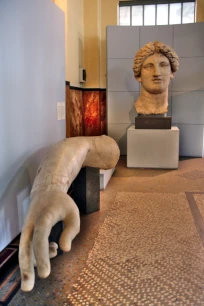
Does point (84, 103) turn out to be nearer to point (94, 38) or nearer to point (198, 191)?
point (94, 38)

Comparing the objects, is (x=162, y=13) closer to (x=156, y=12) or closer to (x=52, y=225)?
(x=156, y=12)

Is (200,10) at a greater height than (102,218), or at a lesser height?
greater

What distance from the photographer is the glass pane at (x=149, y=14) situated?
20.0 feet

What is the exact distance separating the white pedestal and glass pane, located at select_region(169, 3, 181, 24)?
8.96 feet

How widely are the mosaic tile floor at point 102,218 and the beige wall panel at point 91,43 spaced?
191cm

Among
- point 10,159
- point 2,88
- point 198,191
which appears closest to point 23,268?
point 10,159

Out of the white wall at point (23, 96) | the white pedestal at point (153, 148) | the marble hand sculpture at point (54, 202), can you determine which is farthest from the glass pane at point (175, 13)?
the marble hand sculpture at point (54, 202)

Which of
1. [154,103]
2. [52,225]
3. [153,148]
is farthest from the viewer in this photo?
[154,103]

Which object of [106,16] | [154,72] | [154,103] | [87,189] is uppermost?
[106,16]

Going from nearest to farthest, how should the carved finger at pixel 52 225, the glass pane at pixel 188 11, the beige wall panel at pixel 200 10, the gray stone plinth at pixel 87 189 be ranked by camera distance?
the carved finger at pixel 52 225
the gray stone plinth at pixel 87 189
the beige wall panel at pixel 200 10
the glass pane at pixel 188 11

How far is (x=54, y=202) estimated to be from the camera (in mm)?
1658

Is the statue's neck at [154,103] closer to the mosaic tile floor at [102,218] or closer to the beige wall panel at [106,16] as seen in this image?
the mosaic tile floor at [102,218]

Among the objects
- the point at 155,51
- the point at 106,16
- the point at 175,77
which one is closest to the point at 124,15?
the point at 106,16

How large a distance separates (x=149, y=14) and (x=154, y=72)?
2348mm
